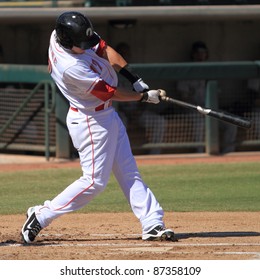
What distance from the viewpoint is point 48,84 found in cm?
1266

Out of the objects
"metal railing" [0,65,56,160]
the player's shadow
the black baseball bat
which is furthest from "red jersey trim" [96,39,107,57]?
"metal railing" [0,65,56,160]

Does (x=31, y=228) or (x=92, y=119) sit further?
(x=31, y=228)

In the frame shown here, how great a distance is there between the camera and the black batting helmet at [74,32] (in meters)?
6.39

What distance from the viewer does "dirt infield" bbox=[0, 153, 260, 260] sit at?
618cm

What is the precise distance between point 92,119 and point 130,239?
3.48 feet

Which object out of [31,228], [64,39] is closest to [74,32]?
[64,39]

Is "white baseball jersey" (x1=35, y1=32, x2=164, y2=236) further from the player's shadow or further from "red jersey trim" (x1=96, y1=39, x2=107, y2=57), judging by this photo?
the player's shadow

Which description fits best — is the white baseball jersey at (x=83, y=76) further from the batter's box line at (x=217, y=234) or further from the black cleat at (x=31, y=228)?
the batter's box line at (x=217, y=234)

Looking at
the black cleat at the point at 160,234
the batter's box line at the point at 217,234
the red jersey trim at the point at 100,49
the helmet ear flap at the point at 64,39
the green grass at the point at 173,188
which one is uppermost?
the helmet ear flap at the point at 64,39

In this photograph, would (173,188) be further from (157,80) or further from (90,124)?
(90,124)

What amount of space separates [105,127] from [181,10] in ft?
23.6

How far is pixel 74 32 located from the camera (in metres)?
6.38

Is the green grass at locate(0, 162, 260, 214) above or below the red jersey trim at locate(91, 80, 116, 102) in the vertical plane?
below

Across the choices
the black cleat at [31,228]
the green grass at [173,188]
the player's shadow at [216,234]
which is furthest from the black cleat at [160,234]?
the green grass at [173,188]
